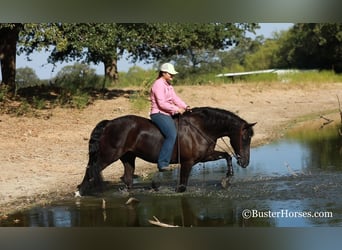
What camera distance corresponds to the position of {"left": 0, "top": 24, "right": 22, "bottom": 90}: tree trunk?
19.9 feet

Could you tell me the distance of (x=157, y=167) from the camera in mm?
5984

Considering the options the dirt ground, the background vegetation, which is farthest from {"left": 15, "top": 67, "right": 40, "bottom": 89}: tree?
the dirt ground

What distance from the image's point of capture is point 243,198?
587 centimetres

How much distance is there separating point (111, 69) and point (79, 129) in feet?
1.96

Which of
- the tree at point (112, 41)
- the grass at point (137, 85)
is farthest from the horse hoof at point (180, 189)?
the tree at point (112, 41)

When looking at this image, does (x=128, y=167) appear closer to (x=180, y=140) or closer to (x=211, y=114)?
(x=180, y=140)

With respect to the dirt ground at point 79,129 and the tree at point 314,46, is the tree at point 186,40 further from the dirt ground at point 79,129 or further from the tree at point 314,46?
the tree at point 314,46

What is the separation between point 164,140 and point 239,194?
0.78 m

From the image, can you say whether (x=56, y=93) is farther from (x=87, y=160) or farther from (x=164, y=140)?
(x=164, y=140)

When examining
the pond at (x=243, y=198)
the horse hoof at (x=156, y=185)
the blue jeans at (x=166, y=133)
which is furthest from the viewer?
the horse hoof at (x=156, y=185)

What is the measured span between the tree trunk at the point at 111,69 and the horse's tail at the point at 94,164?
0.44 m

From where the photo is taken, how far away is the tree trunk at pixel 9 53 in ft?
19.9

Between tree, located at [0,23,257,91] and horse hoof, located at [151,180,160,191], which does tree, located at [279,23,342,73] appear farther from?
horse hoof, located at [151,180,160,191]

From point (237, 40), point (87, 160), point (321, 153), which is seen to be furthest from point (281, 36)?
point (87, 160)
